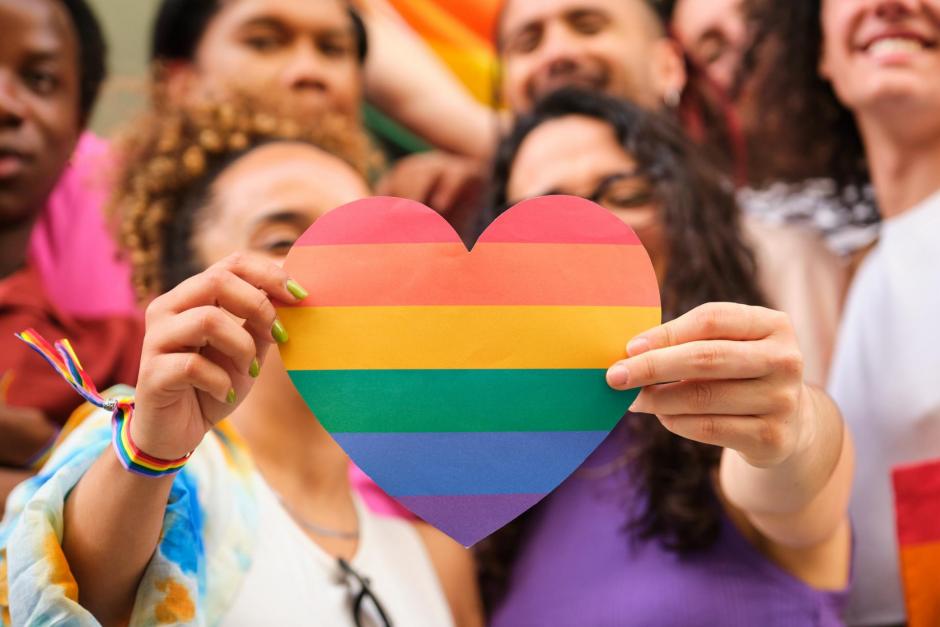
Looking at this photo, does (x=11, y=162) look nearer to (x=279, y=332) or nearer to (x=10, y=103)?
(x=10, y=103)

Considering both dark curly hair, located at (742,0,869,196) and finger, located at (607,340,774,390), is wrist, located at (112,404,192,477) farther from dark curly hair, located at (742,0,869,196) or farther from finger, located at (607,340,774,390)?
dark curly hair, located at (742,0,869,196)

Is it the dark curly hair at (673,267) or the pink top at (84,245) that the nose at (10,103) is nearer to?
the pink top at (84,245)

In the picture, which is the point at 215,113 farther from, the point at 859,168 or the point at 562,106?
the point at 859,168

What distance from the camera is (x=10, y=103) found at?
1.25m

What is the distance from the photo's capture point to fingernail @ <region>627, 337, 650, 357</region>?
0.78m

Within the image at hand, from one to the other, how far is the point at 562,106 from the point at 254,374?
904 mm

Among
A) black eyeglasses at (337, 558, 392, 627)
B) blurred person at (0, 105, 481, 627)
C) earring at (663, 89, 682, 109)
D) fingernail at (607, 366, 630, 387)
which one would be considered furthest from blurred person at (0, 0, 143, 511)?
earring at (663, 89, 682, 109)

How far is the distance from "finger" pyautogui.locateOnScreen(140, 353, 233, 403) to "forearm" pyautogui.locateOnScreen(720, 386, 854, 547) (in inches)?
20.4

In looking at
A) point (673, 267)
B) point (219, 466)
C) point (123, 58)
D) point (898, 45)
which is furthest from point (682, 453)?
point (123, 58)

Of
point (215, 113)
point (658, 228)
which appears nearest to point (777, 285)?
point (658, 228)

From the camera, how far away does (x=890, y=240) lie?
146 centimetres

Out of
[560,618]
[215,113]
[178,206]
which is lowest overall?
[560,618]

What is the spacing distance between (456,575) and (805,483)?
1.63ft

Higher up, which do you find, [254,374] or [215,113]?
[215,113]
